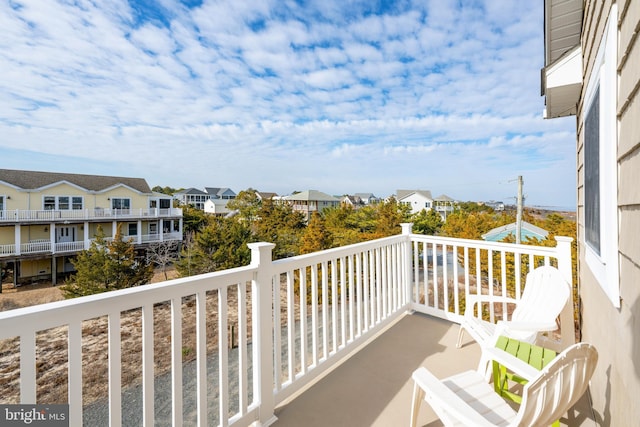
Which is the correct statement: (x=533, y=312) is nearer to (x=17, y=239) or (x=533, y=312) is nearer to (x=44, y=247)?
(x=44, y=247)

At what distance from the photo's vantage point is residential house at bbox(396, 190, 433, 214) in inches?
1651

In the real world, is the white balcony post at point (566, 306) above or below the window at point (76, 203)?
below

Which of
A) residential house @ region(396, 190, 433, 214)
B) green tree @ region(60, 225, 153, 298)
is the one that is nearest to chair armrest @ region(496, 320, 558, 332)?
green tree @ region(60, 225, 153, 298)

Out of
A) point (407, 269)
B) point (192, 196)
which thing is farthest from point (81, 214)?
point (192, 196)

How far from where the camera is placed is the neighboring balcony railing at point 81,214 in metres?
17.3

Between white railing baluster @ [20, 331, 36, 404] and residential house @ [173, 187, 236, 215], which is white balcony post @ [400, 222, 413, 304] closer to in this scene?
white railing baluster @ [20, 331, 36, 404]

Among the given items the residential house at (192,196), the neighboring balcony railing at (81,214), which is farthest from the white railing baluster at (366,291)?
the residential house at (192,196)

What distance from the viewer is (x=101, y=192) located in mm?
20234

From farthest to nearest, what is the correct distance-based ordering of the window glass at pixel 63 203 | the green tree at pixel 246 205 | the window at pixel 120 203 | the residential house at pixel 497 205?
1. the residential house at pixel 497 205
2. the green tree at pixel 246 205
3. the window at pixel 120 203
4. the window glass at pixel 63 203

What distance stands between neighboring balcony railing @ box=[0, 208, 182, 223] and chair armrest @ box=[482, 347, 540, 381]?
2432cm

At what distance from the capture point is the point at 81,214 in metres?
19.4

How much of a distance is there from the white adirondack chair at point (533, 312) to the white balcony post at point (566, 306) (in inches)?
12.2

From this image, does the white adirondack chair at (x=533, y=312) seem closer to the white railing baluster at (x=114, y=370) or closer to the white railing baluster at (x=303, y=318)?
the white railing baluster at (x=303, y=318)

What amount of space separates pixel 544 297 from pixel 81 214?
24788mm
